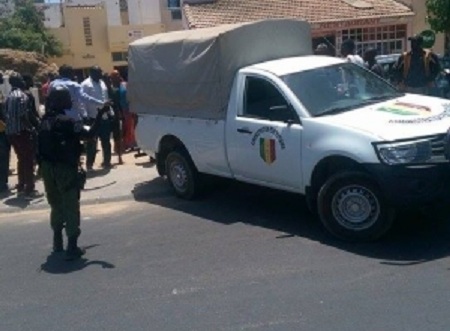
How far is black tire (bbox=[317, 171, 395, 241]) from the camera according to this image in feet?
20.4

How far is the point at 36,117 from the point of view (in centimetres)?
957

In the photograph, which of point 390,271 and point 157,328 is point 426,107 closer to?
point 390,271

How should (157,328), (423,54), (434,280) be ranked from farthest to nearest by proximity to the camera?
1. (423,54)
2. (434,280)
3. (157,328)

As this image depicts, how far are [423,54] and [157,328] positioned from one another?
22.2 ft

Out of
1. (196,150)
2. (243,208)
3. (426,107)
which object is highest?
(426,107)

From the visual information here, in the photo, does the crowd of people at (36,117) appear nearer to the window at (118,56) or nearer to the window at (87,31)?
the window at (87,31)

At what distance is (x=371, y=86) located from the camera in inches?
296

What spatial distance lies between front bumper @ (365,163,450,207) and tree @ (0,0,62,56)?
126ft

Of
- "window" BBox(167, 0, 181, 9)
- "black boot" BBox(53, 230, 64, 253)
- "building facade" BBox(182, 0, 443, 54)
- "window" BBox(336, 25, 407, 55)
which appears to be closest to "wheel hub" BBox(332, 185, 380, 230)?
"black boot" BBox(53, 230, 64, 253)

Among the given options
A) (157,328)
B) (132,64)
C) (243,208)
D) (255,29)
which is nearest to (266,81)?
(255,29)

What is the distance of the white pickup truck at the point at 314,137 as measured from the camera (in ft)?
19.8

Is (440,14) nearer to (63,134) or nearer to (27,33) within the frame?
(63,134)

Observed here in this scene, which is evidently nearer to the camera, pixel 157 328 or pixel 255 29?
pixel 157 328

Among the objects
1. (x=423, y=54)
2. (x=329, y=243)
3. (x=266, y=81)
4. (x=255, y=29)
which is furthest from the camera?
(x=423, y=54)
